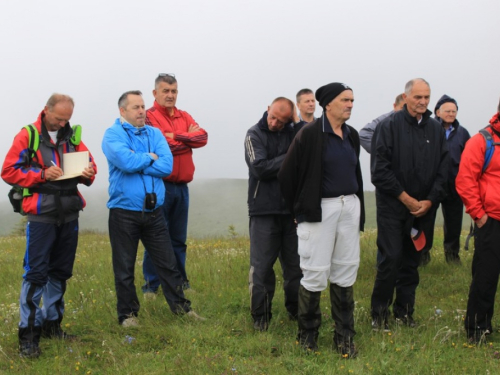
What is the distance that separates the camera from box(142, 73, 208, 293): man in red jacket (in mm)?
7293

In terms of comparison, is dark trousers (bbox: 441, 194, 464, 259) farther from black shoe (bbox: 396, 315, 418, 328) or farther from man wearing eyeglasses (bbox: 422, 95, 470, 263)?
black shoe (bbox: 396, 315, 418, 328)

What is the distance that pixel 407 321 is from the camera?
6.22m

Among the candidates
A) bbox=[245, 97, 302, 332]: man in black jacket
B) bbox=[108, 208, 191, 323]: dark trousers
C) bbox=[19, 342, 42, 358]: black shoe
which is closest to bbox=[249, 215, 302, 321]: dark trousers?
bbox=[245, 97, 302, 332]: man in black jacket

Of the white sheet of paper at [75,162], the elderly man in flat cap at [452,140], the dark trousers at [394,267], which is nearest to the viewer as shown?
the white sheet of paper at [75,162]

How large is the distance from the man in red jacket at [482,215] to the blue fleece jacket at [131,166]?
3.34 meters

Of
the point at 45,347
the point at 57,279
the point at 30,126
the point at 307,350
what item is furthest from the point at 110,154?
the point at 307,350

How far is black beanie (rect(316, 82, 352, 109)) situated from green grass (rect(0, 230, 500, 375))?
252 cm

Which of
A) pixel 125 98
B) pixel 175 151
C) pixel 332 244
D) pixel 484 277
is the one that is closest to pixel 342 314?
pixel 332 244

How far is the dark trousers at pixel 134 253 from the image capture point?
6113 millimetres

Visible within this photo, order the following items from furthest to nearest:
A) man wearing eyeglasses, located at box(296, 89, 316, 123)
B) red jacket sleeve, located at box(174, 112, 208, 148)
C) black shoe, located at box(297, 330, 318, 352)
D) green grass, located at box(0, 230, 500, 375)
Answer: red jacket sleeve, located at box(174, 112, 208, 148), man wearing eyeglasses, located at box(296, 89, 316, 123), black shoe, located at box(297, 330, 318, 352), green grass, located at box(0, 230, 500, 375)

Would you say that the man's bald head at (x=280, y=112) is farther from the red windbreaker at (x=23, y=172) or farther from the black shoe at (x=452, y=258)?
the black shoe at (x=452, y=258)

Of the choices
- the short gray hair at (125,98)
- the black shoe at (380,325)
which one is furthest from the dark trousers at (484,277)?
the short gray hair at (125,98)

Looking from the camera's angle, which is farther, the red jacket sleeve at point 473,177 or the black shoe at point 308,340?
the red jacket sleeve at point 473,177

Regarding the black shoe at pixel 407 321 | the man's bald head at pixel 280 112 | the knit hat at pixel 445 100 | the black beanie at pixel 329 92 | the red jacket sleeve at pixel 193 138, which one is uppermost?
the knit hat at pixel 445 100
